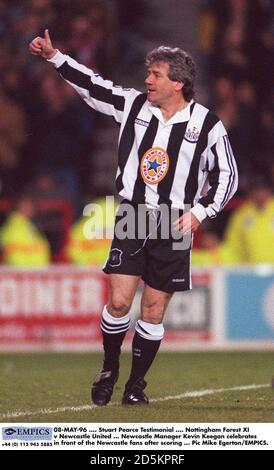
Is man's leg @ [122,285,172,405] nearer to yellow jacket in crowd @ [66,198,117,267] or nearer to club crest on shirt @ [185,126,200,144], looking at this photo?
club crest on shirt @ [185,126,200,144]

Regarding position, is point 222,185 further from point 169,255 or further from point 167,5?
point 167,5

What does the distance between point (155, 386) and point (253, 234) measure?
15.0 feet

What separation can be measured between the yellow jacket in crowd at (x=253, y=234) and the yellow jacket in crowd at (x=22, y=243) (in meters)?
1.86

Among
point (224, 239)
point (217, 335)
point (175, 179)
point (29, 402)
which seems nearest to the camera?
point (175, 179)

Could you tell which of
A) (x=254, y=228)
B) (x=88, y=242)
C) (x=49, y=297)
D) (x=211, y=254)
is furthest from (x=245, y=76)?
(x=49, y=297)

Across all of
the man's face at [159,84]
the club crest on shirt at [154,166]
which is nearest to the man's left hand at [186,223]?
the club crest on shirt at [154,166]

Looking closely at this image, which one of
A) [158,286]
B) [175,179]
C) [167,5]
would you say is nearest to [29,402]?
[158,286]

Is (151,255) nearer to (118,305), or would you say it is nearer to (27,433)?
(118,305)

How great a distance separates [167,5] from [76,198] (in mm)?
2690

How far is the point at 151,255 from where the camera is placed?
748cm

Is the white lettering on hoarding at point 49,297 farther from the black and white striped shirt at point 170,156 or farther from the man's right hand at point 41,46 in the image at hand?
the man's right hand at point 41,46

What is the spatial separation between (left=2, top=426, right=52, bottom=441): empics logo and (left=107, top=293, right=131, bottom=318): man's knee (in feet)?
3.61

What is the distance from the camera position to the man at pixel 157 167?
7387 millimetres

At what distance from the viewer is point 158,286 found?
294 inches
